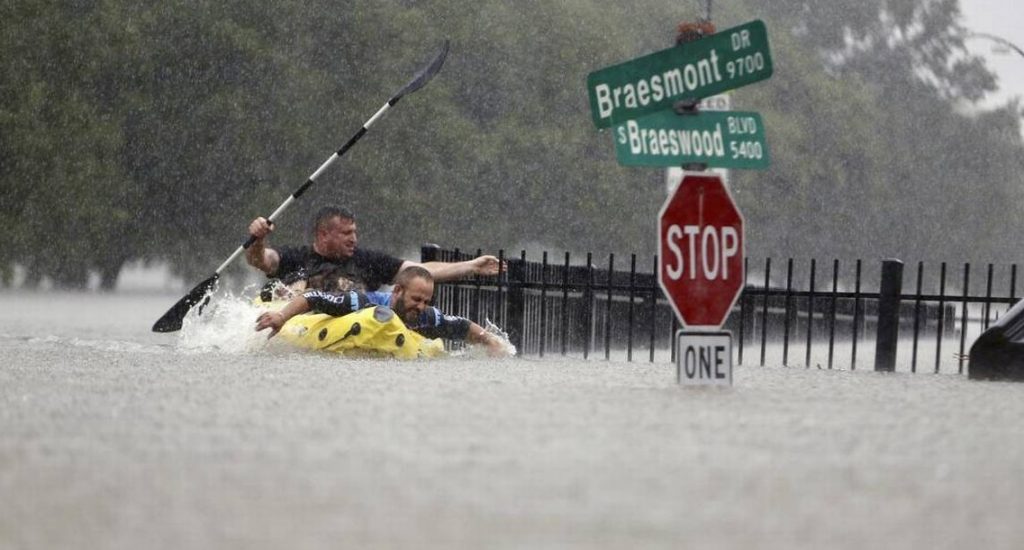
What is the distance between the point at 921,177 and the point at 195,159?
2795 centimetres

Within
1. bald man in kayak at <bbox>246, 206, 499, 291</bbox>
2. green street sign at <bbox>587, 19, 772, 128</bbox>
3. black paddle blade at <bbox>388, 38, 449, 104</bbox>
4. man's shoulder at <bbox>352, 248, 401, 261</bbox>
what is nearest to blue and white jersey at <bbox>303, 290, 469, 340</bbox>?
bald man in kayak at <bbox>246, 206, 499, 291</bbox>

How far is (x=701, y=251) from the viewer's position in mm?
13141

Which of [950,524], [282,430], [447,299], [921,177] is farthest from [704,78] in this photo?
[921,177]

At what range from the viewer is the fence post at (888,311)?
18250mm

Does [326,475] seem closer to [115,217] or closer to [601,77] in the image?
[601,77]

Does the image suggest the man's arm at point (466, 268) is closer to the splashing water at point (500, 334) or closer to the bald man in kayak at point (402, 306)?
the bald man in kayak at point (402, 306)

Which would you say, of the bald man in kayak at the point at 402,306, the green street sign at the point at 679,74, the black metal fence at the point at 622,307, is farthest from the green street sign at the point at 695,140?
the bald man in kayak at the point at 402,306

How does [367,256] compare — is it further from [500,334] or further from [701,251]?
[701,251]

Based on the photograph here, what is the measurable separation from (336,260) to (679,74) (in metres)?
5.96

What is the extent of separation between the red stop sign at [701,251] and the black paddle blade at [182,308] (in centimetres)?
855

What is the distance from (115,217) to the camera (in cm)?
4856

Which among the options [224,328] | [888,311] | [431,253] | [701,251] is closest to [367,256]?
[224,328]

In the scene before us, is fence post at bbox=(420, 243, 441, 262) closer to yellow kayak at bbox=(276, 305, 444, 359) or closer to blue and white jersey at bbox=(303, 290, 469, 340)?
blue and white jersey at bbox=(303, 290, 469, 340)

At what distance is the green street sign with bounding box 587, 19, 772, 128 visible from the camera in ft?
43.3
